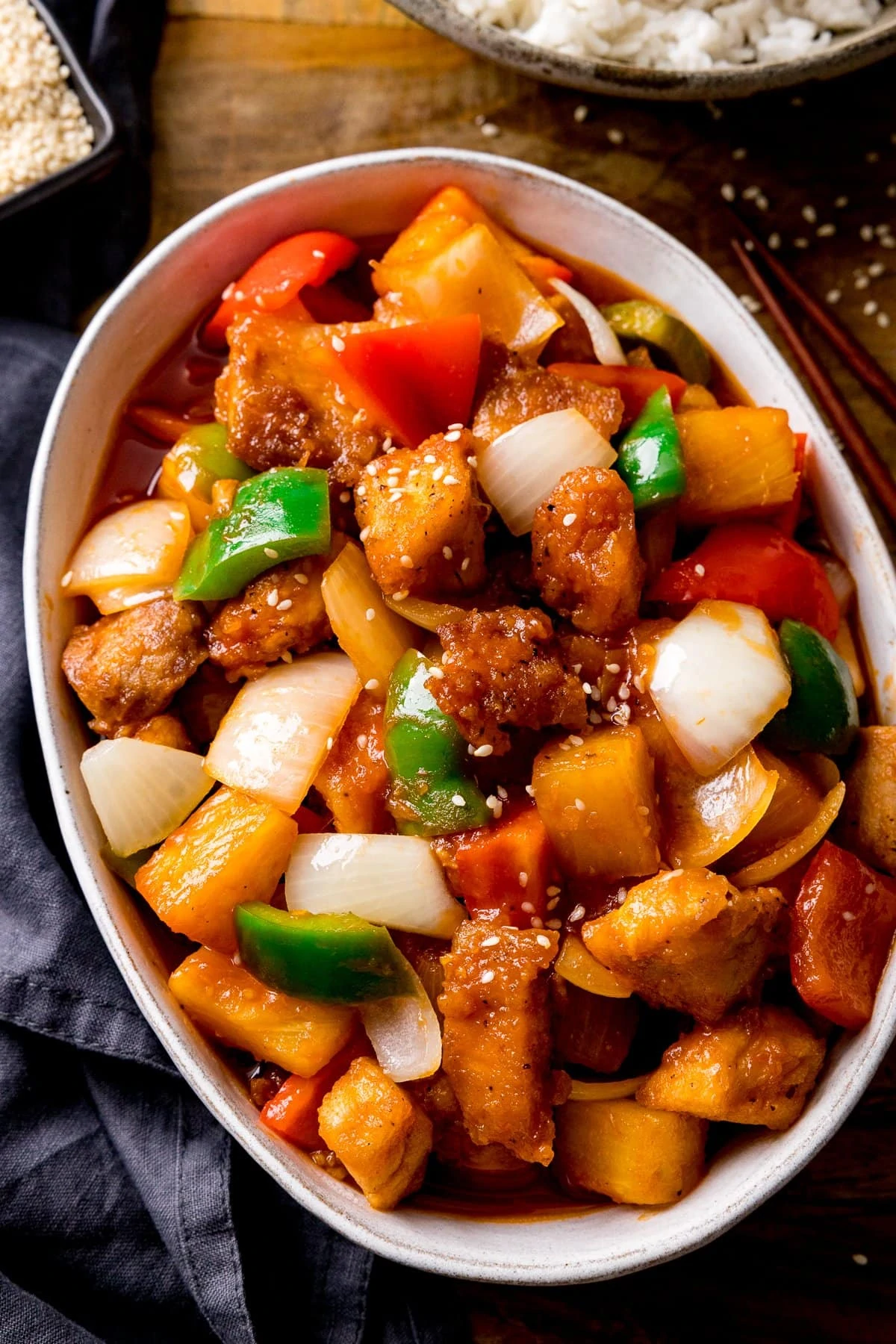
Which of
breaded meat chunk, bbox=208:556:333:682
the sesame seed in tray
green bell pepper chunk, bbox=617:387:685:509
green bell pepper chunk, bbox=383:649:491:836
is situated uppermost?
the sesame seed in tray

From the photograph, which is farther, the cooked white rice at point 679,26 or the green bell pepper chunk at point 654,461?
the cooked white rice at point 679,26

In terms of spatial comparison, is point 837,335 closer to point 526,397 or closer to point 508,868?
point 526,397

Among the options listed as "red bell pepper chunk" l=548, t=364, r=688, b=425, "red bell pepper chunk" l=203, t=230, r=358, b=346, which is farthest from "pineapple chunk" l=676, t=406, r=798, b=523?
"red bell pepper chunk" l=203, t=230, r=358, b=346

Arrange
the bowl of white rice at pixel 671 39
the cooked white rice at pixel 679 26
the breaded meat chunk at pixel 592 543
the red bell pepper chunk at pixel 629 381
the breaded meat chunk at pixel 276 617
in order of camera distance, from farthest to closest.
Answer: the cooked white rice at pixel 679 26 → the bowl of white rice at pixel 671 39 → the red bell pepper chunk at pixel 629 381 → the breaded meat chunk at pixel 276 617 → the breaded meat chunk at pixel 592 543

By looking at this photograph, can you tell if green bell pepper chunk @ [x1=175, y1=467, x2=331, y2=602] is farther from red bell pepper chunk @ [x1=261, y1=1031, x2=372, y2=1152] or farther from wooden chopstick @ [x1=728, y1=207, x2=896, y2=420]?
wooden chopstick @ [x1=728, y1=207, x2=896, y2=420]

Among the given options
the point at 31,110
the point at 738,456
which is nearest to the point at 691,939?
the point at 738,456

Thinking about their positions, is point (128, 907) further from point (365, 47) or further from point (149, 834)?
point (365, 47)

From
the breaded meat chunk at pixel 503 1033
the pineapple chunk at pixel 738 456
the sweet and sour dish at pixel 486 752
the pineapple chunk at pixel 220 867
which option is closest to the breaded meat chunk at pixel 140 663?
the sweet and sour dish at pixel 486 752

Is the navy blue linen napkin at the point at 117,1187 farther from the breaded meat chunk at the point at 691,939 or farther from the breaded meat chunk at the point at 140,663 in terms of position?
the breaded meat chunk at the point at 691,939
